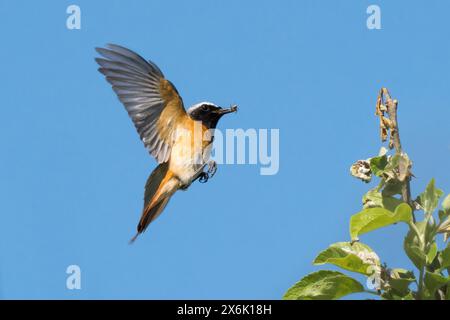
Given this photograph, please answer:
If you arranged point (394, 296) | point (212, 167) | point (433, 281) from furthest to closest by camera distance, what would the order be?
point (212, 167) → point (394, 296) → point (433, 281)

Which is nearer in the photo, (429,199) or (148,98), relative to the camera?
(429,199)

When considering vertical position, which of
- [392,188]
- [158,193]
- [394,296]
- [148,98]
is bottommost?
[394,296]

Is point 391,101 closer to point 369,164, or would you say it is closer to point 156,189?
point 369,164

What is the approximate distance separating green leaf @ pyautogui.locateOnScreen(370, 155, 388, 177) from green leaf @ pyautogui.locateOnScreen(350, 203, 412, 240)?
0.17m

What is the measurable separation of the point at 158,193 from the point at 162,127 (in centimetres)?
50

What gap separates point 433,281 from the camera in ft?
9.29

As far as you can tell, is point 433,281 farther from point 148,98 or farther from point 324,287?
point 148,98

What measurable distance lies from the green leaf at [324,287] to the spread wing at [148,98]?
2703 millimetres

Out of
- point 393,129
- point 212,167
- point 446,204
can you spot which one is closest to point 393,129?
point 393,129

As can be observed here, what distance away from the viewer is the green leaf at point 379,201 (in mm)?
3010
